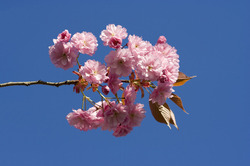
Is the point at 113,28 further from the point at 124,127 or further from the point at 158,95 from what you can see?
the point at 124,127

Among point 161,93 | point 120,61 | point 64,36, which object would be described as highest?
point 64,36

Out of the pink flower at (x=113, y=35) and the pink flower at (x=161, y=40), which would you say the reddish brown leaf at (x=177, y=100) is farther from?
the pink flower at (x=113, y=35)

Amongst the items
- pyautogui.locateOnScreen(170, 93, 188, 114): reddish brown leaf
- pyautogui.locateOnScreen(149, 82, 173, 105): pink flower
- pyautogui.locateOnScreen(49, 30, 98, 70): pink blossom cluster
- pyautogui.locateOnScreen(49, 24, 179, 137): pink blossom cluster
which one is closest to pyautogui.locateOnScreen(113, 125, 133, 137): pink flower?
pyautogui.locateOnScreen(49, 24, 179, 137): pink blossom cluster

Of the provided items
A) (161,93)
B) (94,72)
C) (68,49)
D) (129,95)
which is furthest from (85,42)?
(161,93)

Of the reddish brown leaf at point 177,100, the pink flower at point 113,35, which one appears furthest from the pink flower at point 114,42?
the reddish brown leaf at point 177,100

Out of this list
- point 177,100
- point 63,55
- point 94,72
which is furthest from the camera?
point 177,100

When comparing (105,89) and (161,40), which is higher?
(161,40)

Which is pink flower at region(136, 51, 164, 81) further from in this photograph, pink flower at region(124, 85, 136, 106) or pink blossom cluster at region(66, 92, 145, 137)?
pink blossom cluster at region(66, 92, 145, 137)

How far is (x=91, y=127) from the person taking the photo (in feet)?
5.45

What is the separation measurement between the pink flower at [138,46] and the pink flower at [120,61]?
57mm

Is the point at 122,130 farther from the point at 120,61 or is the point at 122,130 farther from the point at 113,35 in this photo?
the point at 113,35

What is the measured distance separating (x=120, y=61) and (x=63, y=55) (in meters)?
0.33

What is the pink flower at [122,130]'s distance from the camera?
1.60m

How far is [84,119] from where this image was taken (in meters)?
1.63
